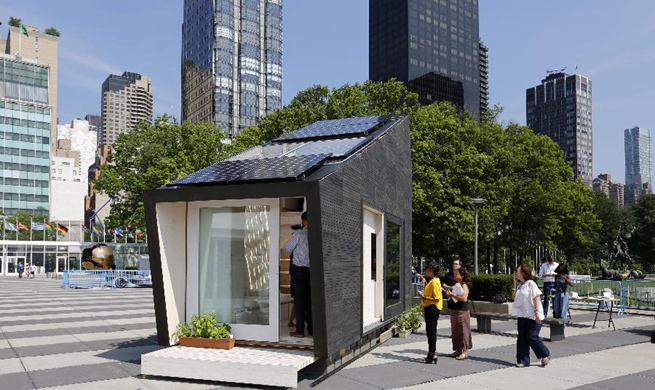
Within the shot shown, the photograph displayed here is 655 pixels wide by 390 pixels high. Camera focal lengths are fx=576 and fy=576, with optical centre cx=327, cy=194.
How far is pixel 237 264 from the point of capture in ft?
30.0

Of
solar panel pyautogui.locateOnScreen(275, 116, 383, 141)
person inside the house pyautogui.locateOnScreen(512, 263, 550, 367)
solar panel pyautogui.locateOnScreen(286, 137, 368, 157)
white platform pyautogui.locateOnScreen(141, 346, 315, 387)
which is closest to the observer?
white platform pyautogui.locateOnScreen(141, 346, 315, 387)

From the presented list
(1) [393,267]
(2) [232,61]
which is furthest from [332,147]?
(2) [232,61]

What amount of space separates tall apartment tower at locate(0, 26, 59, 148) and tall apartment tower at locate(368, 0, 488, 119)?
9432 cm

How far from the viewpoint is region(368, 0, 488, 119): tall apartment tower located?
493ft

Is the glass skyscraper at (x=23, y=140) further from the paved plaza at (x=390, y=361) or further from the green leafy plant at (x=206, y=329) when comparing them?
the green leafy plant at (x=206, y=329)

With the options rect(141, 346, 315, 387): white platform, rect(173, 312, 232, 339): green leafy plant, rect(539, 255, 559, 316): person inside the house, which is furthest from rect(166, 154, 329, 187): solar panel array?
rect(539, 255, 559, 316): person inside the house

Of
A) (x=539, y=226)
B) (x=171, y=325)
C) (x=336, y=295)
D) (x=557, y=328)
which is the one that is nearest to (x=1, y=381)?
(x=171, y=325)

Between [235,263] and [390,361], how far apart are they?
3179mm

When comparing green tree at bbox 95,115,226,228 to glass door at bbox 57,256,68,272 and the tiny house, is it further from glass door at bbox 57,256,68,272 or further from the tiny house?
the tiny house

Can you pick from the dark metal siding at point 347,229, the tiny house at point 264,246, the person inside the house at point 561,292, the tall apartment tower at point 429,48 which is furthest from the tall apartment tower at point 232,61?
the tiny house at point 264,246

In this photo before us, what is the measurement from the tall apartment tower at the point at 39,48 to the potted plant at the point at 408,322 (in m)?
171

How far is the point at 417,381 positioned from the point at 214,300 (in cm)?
344

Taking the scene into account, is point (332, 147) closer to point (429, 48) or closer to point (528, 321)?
point (528, 321)

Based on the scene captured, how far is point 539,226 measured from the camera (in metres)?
38.1
